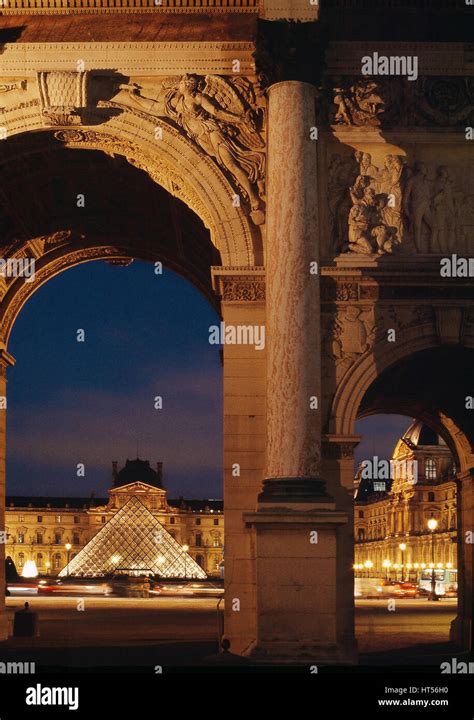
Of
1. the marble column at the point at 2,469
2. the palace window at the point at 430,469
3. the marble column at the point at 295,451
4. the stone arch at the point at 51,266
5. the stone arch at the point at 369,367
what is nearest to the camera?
the marble column at the point at 295,451

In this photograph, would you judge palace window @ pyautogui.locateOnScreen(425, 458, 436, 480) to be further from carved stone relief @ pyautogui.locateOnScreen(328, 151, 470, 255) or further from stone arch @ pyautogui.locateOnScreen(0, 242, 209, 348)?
carved stone relief @ pyautogui.locateOnScreen(328, 151, 470, 255)

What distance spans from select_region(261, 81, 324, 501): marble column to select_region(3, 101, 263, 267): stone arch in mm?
1243

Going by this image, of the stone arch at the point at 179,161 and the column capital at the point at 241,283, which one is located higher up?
the stone arch at the point at 179,161

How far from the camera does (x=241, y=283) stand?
3014cm

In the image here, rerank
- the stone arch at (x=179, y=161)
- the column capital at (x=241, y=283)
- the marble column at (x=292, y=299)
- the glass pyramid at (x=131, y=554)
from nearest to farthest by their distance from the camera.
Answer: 1. the marble column at (x=292, y=299)
2. the column capital at (x=241, y=283)
3. the stone arch at (x=179, y=161)
4. the glass pyramid at (x=131, y=554)

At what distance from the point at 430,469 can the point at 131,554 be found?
5086 centimetres

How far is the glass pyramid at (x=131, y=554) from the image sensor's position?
13225 cm

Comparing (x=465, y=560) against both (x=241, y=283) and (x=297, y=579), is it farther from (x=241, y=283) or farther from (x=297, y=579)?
(x=241, y=283)

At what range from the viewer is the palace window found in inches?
6811

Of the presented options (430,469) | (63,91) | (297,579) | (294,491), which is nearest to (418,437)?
(430,469)

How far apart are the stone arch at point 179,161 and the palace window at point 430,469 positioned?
14405cm

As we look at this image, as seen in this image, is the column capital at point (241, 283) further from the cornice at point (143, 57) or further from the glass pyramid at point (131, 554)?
the glass pyramid at point (131, 554)

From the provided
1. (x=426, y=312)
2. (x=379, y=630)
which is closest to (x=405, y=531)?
(x=379, y=630)

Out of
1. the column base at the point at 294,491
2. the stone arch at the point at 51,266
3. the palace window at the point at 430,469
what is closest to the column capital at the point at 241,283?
the column base at the point at 294,491
